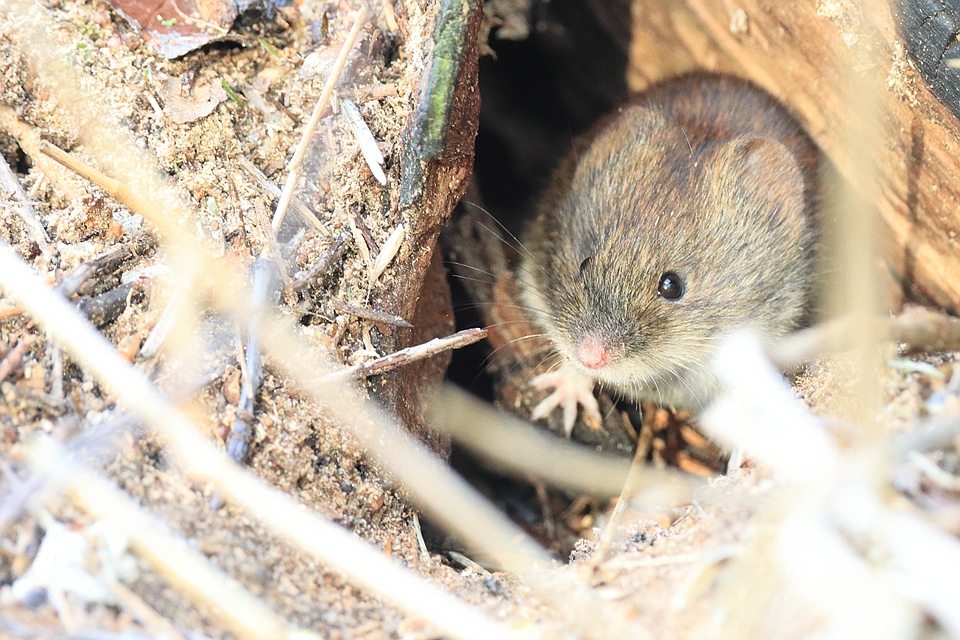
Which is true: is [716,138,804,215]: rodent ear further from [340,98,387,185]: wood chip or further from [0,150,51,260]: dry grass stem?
Result: [0,150,51,260]: dry grass stem

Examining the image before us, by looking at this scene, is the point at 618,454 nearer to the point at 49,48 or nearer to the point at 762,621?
the point at 762,621

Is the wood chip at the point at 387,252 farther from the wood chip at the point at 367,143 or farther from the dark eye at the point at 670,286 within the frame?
the dark eye at the point at 670,286

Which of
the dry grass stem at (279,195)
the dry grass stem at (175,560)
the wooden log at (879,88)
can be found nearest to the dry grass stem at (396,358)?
the dry grass stem at (279,195)

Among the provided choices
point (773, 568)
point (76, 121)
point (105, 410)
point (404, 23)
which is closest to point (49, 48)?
point (76, 121)

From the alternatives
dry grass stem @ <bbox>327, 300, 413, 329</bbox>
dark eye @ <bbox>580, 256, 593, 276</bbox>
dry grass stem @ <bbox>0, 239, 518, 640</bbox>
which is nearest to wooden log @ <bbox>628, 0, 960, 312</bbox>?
dark eye @ <bbox>580, 256, 593, 276</bbox>

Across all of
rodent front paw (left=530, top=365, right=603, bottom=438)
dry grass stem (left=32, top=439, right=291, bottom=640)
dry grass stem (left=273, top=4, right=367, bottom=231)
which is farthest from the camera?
rodent front paw (left=530, top=365, right=603, bottom=438)

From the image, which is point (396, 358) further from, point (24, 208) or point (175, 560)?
point (24, 208)

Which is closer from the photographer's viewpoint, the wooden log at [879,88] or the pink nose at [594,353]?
the wooden log at [879,88]
